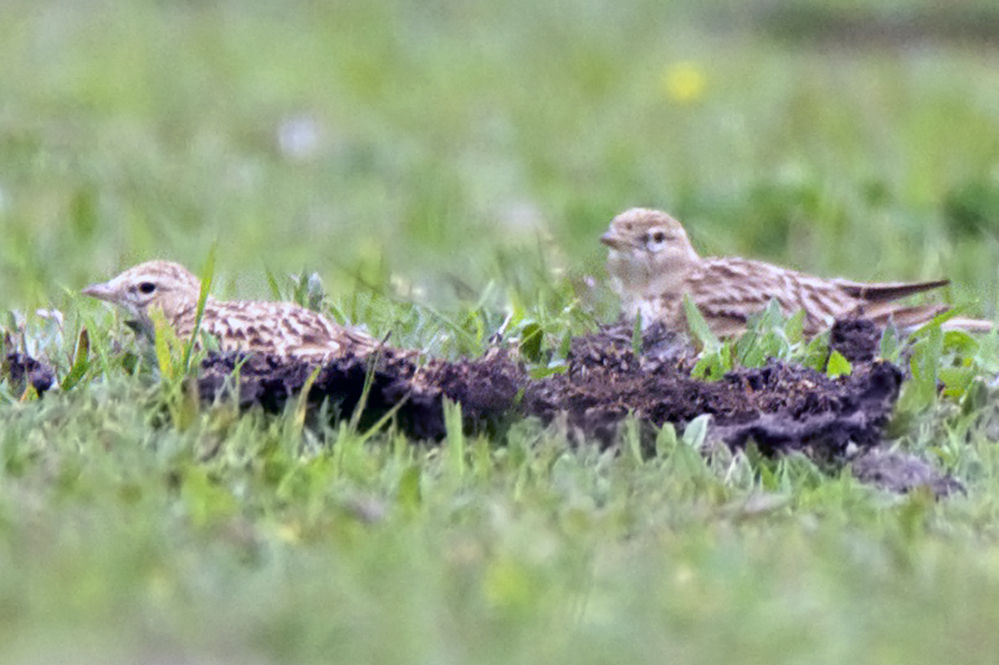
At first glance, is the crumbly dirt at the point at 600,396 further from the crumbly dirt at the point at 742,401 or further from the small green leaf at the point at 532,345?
the small green leaf at the point at 532,345

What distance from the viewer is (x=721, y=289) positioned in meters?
6.36

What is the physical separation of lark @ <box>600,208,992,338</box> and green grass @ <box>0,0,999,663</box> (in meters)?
0.16

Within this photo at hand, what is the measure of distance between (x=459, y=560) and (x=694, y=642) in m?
0.55

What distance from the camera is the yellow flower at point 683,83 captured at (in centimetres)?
1212

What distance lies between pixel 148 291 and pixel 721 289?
182 cm

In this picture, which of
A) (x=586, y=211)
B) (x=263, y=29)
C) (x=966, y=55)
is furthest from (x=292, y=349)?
(x=966, y=55)

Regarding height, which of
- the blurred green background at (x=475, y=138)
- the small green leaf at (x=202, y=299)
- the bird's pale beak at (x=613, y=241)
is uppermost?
the small green leaf at (x=202, y=299)

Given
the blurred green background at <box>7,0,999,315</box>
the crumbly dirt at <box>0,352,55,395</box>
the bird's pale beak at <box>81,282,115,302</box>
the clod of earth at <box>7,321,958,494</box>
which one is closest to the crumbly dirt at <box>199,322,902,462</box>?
the clod of earth at <box>7,321,958,494</box>

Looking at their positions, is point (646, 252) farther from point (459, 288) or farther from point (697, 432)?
point (697, 432)

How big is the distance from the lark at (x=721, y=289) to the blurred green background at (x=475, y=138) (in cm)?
22

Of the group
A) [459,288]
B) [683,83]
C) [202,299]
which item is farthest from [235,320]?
[683,83]

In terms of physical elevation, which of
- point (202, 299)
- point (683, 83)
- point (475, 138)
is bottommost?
point (475, 138)

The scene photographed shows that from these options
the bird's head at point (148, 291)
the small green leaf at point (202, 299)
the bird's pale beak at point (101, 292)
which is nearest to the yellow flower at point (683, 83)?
the bird's head at point (148, 291)

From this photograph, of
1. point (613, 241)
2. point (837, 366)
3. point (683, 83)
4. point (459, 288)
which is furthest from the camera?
point (683, 83)
